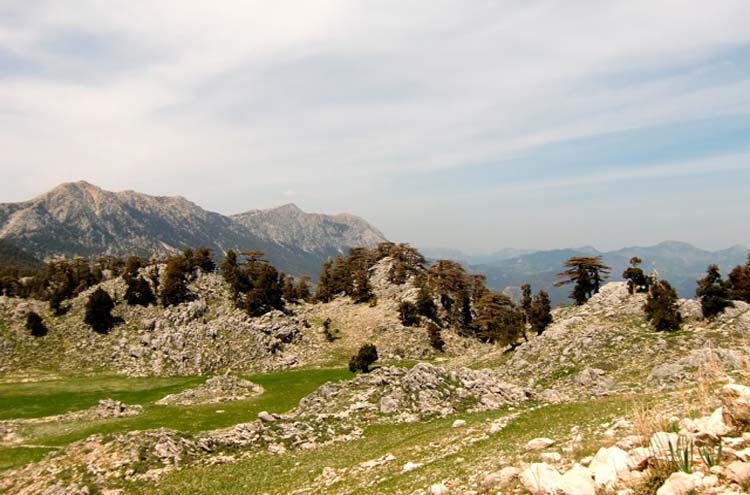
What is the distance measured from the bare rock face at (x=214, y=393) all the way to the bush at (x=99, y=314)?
128ft

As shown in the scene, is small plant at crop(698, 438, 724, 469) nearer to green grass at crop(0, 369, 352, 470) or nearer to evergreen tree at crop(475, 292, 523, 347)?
green grass at crop(0, 369, 352, 470)

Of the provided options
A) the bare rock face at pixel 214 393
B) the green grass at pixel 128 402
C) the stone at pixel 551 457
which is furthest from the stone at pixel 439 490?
the bare rock face at pixel 214 393

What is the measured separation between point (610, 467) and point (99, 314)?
10366cm

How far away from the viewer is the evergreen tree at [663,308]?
45.9 meters

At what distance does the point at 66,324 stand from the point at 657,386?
348 ft

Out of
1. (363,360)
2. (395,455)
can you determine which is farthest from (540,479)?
(363,360)

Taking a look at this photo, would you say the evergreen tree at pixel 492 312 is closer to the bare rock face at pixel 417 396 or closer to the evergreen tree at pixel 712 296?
the evergreen tree at pixel 712 296

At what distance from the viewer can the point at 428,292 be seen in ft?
344

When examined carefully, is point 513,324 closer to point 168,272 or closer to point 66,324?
point 168,272

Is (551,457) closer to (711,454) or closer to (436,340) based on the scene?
(711,454)

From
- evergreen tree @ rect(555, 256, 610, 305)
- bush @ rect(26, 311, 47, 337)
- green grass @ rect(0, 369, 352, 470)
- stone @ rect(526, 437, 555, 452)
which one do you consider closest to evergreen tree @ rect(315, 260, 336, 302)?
green grass @ rect(0, 369, 352, 470)

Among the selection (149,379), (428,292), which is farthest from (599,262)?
(149,379)

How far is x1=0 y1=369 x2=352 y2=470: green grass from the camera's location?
45375mm

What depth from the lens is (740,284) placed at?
56.7 metres
